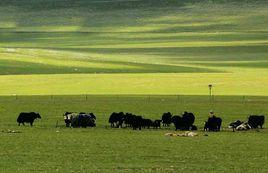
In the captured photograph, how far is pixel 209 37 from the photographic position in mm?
146750

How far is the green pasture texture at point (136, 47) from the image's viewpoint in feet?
220

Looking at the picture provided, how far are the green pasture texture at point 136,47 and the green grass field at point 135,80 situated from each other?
16 cm

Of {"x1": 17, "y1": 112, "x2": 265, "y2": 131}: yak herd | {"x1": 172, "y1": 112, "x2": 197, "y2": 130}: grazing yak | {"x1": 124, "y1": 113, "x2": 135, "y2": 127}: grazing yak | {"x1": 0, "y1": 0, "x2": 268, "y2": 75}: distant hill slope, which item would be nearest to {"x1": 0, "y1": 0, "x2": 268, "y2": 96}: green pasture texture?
{"x1": 0, "y1": 0, "x2": 268, "y2": 75}: distant hill slope

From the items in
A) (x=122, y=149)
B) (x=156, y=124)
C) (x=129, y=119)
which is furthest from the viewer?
(x=156, y=124)

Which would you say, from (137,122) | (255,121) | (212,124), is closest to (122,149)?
(212,124)

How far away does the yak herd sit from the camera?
32156mm

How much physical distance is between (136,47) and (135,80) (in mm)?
61176

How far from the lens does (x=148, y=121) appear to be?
3328 centimetres

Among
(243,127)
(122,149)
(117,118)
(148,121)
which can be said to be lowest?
(122,149)

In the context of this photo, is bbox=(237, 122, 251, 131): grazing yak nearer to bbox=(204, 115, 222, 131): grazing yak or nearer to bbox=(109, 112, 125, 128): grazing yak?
bbox=(204, 115, 222, 131): grazing yak

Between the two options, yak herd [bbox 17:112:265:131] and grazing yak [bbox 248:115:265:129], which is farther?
grazing yak [bbox 248:115:265:129]

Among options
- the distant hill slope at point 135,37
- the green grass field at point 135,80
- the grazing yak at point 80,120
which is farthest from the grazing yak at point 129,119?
the distant hill slope at point 135,37

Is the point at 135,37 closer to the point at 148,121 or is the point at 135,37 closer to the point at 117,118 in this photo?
the point at 117,118

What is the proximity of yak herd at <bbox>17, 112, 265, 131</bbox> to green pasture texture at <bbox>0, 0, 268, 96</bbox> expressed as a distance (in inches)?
975
